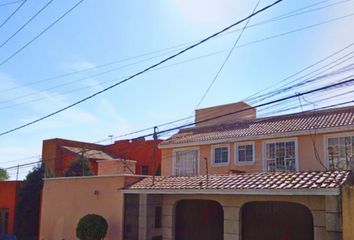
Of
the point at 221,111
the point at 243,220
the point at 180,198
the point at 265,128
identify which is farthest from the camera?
the point at 221,111

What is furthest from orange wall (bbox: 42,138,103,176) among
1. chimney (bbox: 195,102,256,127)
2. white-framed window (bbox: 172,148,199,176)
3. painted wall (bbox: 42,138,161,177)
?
white-framed window (bbox: 172,148,199,176)

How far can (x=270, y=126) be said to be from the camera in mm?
24984

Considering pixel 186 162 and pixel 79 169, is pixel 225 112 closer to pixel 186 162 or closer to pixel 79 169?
pixel 186 162

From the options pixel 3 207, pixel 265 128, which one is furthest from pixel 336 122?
pixel 3 207

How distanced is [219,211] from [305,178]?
5.34 meters

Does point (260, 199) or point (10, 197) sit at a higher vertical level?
point (260, 199)

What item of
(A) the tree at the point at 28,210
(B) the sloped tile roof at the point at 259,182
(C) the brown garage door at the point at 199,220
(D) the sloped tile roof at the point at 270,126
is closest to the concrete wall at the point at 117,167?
(D) the sloped tile roof at the point at 270,126

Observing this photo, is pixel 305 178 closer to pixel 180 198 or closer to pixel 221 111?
pixel 180 198

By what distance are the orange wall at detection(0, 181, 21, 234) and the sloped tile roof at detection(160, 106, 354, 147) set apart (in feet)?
35.4

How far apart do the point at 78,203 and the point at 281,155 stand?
10727mm

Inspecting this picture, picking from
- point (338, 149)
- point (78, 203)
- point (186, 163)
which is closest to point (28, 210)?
point (78, 203)

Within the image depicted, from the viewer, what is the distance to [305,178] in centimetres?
1452

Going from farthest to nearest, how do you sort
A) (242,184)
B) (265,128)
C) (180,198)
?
1. (265,128)
2. (180,198)
3. (242,184)

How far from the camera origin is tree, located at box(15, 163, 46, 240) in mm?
28922
